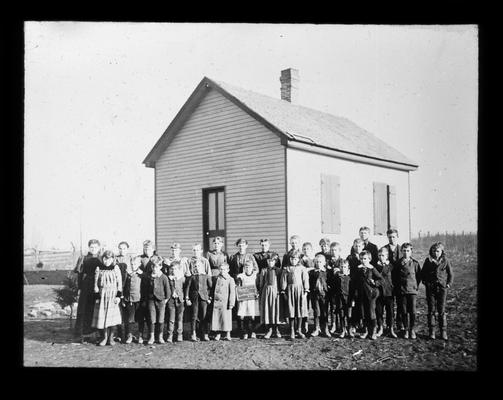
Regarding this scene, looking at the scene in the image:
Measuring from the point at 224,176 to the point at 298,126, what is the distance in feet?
5.99

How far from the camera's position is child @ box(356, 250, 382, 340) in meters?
8.55

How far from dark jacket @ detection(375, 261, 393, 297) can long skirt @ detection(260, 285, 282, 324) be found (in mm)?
1629

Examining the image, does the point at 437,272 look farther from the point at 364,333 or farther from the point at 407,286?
the point at 364,333

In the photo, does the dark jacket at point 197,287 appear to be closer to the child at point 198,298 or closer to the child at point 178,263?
the child at point 198,298

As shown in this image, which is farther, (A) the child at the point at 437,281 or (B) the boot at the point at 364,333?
(B) the boot at the point at 364,333

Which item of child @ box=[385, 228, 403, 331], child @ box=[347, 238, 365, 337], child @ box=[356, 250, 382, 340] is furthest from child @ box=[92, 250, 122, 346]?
child @ box=[385, 228, 403, 331]

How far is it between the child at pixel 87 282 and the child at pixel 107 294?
0.19 meters

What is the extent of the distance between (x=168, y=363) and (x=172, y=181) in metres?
4.78

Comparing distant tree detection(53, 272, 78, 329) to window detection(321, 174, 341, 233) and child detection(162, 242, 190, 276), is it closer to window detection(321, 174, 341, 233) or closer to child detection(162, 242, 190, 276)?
child detection(162, 242, 190, 276)

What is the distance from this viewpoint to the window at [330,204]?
11023mm

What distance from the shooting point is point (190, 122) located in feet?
39.0

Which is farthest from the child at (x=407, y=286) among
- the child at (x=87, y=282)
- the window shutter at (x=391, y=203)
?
the child at (x=87, y=282)
